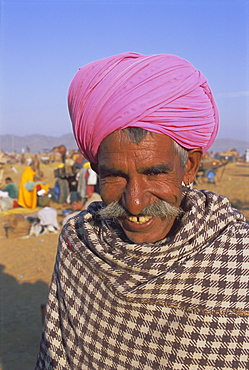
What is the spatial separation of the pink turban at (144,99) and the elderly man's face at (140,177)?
0.05m

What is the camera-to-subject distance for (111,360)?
173 cm

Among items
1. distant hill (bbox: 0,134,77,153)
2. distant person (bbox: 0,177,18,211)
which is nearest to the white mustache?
distant person (bbox: 0,177,18,211)

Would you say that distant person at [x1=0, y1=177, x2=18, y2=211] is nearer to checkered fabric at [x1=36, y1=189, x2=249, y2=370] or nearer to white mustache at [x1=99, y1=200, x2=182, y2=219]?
checkered fabric at [x1=36, y1=189, x2=249, y2=370]

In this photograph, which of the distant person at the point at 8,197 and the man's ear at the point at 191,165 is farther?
the distant person at the point at 8,197

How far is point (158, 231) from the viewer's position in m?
1.67

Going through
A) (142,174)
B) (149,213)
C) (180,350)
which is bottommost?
(180,350)

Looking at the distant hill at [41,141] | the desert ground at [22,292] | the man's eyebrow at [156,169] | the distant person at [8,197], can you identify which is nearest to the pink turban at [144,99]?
the man's eyebrow at [156,169]

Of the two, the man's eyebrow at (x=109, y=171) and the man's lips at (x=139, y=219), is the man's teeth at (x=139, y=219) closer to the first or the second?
the man's lips at (x=139, y=219)

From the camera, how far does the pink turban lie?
1.55 meters

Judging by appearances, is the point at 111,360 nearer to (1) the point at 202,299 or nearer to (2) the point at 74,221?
(1) the point at 202,299

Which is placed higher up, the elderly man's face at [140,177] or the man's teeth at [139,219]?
the elderly man's face at [140,177]

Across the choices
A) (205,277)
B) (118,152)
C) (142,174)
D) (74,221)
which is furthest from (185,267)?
(74,221)

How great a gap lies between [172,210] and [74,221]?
691mm

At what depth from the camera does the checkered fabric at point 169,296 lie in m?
1.50
